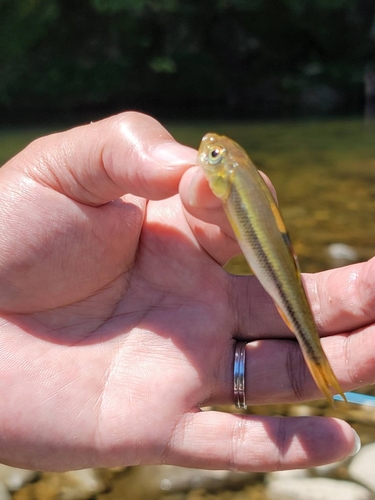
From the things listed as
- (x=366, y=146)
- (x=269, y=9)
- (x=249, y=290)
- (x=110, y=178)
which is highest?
(x=269, y=9)

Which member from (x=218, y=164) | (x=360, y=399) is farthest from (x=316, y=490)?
(x=218, y=164)

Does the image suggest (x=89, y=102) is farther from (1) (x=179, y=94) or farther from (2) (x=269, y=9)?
(2) (x=269, y=9)

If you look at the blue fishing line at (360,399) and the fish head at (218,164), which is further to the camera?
the blue fishing line at (360,399)

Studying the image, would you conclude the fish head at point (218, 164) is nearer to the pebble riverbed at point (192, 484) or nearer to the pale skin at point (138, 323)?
the pale skin at point (138, 323)

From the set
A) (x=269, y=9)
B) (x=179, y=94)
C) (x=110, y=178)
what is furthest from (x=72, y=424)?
(x=269, y=9)

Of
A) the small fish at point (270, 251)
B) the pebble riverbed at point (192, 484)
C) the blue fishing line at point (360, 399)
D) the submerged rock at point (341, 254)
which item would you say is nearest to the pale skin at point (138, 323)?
the small fish at point (270, 251)

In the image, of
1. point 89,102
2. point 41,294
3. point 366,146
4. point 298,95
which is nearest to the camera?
point 41,294

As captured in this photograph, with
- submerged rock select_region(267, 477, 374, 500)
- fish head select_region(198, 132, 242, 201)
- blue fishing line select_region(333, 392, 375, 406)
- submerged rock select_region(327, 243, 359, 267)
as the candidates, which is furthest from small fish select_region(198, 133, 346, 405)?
submerged rock select_region(327, 243, 359, 267)

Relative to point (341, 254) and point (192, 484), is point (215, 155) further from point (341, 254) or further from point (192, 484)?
point (341, 254)
